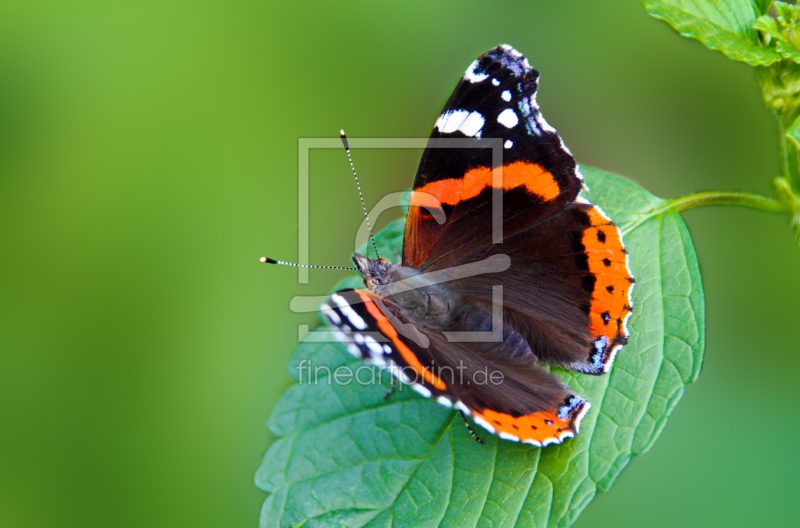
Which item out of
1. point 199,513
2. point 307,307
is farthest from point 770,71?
point 199,513

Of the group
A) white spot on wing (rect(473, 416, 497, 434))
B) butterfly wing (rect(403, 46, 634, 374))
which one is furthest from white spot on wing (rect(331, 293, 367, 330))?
butterfly wing (rect(403, 46, 634, 374))

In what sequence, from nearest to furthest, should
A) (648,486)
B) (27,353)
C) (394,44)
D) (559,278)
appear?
(559,278) → (648,486) → (27,353) → (394,44)

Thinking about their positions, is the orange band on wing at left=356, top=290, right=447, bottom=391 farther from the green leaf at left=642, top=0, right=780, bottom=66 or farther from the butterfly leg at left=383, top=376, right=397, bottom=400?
the green leaf at left=642, top=0, right=780, bottom=66

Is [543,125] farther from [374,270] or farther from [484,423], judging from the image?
[484,423]

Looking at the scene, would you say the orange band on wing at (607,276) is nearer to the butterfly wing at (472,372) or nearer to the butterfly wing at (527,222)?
the butterfly wing at (527,222)

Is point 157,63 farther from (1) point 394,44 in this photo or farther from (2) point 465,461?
(2) point 465,461

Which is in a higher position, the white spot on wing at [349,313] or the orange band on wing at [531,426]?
the white spot on wing at [349,313]

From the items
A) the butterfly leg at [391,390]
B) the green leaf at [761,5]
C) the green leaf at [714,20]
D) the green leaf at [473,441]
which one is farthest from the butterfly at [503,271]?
the green leaf at [761,5]
